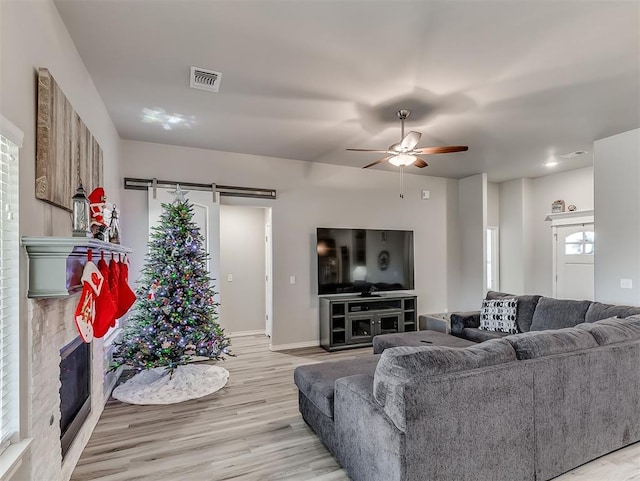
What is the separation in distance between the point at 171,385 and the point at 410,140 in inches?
136

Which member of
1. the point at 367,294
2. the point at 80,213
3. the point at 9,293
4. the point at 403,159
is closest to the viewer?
the point at 9,293

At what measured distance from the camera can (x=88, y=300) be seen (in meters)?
2.01

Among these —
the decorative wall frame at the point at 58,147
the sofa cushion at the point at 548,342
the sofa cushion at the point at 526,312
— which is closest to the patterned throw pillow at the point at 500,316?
the sofa cushion at the point at 526,312

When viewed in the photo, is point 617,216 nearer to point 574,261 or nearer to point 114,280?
point 574,261

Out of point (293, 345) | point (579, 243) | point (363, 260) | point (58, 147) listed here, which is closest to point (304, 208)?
point (363, 260)

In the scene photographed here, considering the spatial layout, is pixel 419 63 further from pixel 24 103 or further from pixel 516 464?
pixel 516 464

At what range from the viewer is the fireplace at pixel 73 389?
7.05ft

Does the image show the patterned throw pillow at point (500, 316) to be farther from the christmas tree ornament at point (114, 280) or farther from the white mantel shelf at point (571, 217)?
the christmas tree ornament at point (114, 280)

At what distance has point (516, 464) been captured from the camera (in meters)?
1.96

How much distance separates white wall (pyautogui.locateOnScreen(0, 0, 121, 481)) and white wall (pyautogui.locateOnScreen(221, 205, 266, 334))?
356 cm

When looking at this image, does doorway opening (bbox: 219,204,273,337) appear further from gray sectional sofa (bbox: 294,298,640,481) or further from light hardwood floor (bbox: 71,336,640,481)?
gray sectional sofa (bbox: 294,298,640,481)

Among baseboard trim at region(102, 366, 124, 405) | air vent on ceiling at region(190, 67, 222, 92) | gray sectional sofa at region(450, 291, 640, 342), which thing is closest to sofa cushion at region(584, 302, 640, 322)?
gray sectional sofa at region(450, 291, 640, 342)

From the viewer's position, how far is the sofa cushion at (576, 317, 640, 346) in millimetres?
2338

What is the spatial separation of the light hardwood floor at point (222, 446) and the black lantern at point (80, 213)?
1.60 meters
